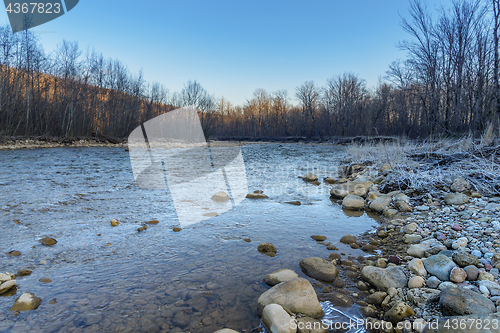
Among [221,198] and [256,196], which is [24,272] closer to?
[221,198]

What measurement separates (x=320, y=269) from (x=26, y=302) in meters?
2.83

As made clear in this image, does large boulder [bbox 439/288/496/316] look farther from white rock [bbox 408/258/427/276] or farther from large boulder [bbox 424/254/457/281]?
white rock [bbox 408/258/427/276]

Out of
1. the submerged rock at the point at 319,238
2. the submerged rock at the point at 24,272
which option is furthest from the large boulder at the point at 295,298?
the submerged rock at the point at 24,272

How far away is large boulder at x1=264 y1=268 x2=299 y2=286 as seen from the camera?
2736mm

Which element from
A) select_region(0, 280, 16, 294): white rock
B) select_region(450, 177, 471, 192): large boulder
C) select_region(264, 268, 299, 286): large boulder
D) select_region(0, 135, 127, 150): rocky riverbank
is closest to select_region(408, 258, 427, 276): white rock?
select_region(264, 268, 299, 286): large boulder

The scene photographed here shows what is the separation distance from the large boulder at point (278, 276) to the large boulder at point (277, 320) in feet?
1.84

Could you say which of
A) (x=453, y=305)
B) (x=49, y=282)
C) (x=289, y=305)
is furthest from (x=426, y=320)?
(x=49, y=282)

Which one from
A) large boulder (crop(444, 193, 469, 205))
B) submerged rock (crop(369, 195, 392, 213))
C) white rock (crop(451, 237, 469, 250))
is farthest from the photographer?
submerged rock (crop(369, 195, 392, 213))

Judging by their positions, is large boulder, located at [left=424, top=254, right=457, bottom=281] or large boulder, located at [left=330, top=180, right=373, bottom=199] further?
large boulder, located at [left=330, top=180, right=373, bottom=199]

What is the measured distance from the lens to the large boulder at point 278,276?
274 cm

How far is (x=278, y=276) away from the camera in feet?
9.13

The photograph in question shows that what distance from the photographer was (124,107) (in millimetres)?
38188

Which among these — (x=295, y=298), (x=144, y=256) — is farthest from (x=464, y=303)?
(x=144, y=256)

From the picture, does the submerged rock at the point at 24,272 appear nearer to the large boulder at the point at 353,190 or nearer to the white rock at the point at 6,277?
the white rock at the point at 6,277
